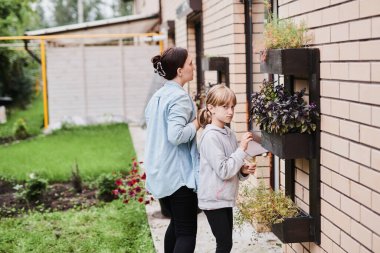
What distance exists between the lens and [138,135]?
A: 12.5m

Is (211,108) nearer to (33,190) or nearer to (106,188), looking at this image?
(106,188)

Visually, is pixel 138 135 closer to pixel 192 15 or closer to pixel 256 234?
pixel 192 15

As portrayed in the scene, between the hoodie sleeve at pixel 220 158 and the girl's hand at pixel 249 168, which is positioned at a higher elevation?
the hoodie sleeve at pixel 220 158

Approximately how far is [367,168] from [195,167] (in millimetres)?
1171

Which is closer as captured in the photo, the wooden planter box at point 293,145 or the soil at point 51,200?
the wooden planter box at point 293,145

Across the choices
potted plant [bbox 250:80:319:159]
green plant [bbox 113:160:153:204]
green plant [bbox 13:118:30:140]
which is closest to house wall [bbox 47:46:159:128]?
green plant [bbox 13:118:30:140]

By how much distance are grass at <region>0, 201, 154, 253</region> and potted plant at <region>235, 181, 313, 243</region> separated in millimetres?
1622

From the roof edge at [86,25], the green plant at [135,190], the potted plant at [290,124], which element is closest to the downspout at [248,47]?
the green plant at [135,190]

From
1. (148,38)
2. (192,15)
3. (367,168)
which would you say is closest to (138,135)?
(148,38)

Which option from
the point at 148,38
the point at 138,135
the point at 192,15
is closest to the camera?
the point at 192,15

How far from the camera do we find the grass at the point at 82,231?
5109 millimetres

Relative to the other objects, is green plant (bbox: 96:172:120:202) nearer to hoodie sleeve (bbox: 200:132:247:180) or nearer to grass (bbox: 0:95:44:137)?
hoodie sleeve (bbox: 200:132:247:180)

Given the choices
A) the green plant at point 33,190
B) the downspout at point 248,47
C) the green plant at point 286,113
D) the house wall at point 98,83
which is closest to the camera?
the green plant at point 286,113

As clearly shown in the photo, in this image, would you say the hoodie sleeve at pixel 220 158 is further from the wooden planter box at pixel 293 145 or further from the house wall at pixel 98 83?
the house wall at pixel 98 83
